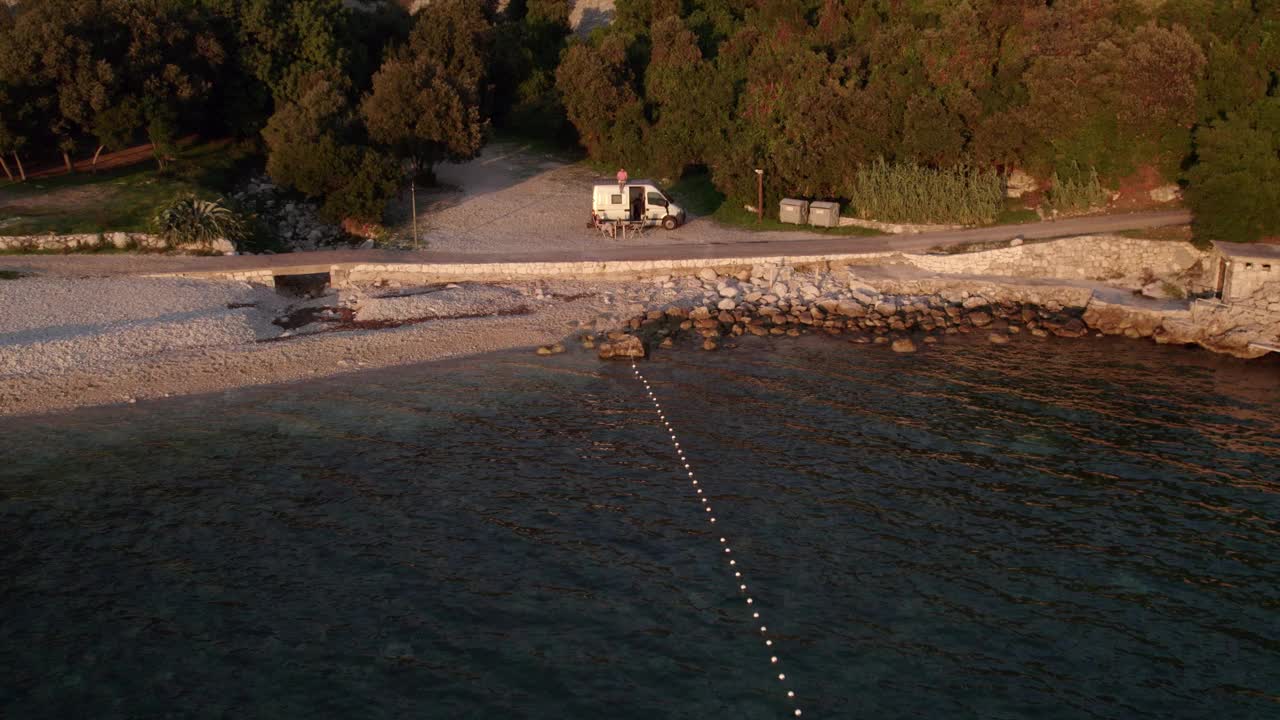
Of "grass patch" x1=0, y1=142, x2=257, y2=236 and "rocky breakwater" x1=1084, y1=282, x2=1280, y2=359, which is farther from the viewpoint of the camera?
"grass patch" x1=0, y1=142, x2=257, y2=236

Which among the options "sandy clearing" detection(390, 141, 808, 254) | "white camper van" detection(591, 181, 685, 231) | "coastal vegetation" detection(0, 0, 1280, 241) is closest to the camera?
"coastal vegetation" detection(0, 0, 1280, 241)

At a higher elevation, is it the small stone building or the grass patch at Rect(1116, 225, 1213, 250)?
the grass patch at Rect(1116, 225, 1213, 250)

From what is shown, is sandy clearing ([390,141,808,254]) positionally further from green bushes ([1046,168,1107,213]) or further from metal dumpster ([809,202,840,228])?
green bushes ([1046,168,1107,213])

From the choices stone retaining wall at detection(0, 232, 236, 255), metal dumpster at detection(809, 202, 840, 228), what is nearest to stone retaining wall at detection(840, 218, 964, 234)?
metal dumpster at detection(809, 202, 840, 228)

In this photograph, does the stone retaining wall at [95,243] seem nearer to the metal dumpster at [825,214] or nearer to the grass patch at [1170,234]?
the metal dumpster at [825,214]

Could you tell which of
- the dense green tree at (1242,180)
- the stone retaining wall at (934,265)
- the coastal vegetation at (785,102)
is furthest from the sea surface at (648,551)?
the coastal vegetation at (785,102)

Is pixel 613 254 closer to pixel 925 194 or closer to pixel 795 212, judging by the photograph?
pixel 795 212

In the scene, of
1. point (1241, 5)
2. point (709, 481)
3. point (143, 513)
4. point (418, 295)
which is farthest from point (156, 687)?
point (1241, 5)

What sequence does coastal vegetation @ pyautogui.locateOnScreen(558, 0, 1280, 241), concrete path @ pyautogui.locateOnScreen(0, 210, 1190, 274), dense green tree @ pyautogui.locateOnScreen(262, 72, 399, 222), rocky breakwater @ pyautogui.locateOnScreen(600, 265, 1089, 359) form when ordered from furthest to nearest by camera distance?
dense green tree @ pyautogui.locateOnScreen(262, 72, 399, 222) < coastal vegetation @ pyautogui.locateOnScreen(558, 0, 1280, 241) < concrete path @ pyautogui.locateOnScreen(0, 210, 1190, 274) < rocky breakwater @ pyautogui.locateOnScreen(600, 265, 1089, 359)

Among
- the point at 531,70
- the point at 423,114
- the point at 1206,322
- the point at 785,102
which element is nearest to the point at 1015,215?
A: the point at 1206,322
